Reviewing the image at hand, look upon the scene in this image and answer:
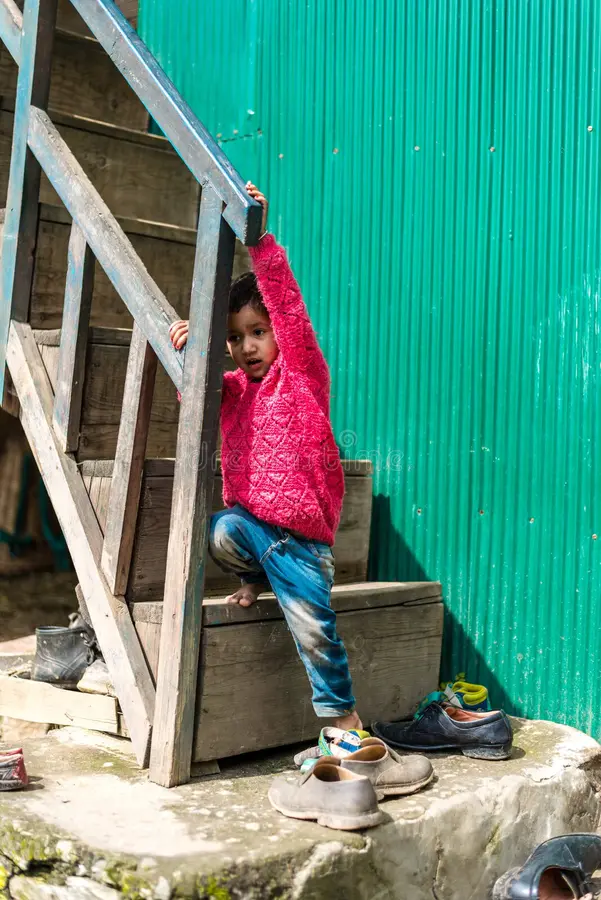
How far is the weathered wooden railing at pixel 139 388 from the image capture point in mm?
2840

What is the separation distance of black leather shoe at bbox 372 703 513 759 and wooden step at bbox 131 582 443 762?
0.14 metres

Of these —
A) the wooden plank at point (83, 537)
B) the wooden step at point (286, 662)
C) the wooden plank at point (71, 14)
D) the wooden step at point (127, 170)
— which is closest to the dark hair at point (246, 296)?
the wooden plank at point (83, 537)

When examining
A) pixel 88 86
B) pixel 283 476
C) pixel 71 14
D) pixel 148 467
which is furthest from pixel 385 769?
pixel 71 14

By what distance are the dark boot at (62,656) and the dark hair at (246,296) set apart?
4.42 ft

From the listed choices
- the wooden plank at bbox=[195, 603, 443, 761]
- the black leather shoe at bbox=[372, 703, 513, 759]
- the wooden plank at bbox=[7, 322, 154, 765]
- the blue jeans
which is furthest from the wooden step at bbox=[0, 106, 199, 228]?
the black leather shoe at bbox=[372, 703, 513, 759]

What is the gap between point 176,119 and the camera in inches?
Result: 117

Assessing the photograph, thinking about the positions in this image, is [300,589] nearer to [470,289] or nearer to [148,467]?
[148,467]

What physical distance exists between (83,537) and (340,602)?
86 centimetres

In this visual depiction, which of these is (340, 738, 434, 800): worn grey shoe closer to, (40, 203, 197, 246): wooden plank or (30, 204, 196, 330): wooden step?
(30, 204, 196, 330): wooden step

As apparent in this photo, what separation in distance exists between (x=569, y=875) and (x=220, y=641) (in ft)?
3.94

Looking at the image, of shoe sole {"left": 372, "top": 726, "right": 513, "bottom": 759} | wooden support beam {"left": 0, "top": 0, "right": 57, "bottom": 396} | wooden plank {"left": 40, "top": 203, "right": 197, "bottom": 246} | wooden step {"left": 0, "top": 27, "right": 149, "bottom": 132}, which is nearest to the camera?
shoe sole {"left": 372, "top": 726, "right": 513, "bottom": 759}

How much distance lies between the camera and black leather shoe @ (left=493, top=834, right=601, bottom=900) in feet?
9.17

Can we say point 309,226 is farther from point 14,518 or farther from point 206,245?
point 14,518

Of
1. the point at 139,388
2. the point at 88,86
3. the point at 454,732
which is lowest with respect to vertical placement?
the point at 454,732
